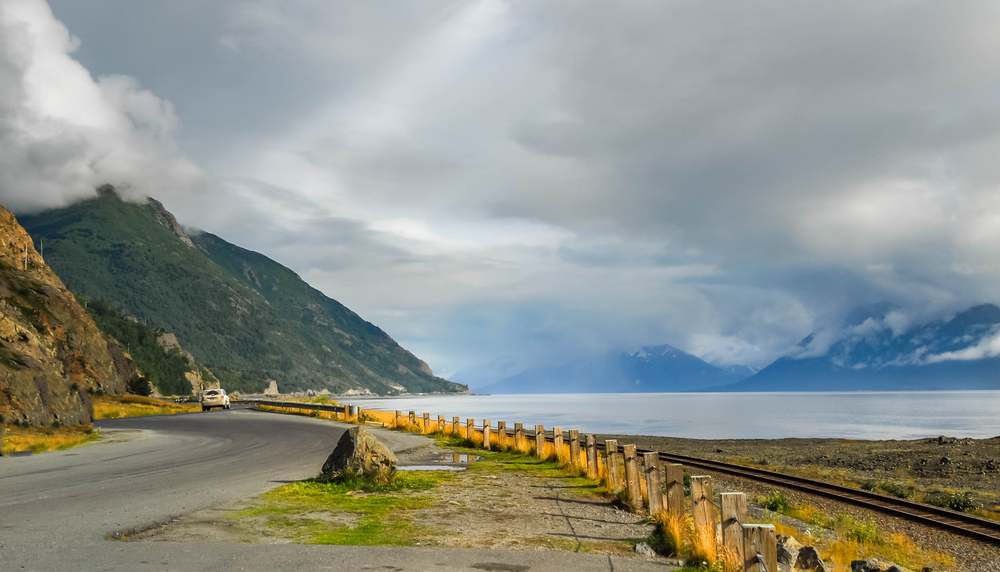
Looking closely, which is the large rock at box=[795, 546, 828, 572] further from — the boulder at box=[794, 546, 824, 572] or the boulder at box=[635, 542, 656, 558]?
the boulder at box=[635, 542, 656, 558]

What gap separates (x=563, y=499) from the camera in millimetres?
12836

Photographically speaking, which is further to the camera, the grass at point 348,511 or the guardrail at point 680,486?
the grass at point 348,511

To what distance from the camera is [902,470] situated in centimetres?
2852

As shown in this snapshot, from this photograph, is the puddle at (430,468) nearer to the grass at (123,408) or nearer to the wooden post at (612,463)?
the wooden post at (612,463)

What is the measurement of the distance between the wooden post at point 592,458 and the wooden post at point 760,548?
31.5 ft

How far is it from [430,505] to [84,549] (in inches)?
214

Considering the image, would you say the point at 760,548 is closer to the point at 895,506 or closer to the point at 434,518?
the point at 434,518

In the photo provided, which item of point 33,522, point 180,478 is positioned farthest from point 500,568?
point 180,478

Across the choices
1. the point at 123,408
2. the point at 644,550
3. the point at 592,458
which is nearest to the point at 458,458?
the point at 592,458

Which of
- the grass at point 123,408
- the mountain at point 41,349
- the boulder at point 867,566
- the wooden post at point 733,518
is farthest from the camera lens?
the grass at point 123,408

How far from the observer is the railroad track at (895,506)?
44.1 ft

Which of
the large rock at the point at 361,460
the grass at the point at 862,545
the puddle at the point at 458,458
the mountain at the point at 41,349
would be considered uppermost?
the mountain at the point at 41,349

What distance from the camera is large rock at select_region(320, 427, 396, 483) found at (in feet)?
43.3

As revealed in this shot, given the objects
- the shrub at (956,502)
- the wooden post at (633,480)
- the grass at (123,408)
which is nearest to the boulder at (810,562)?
the wooden post at (633,480)
